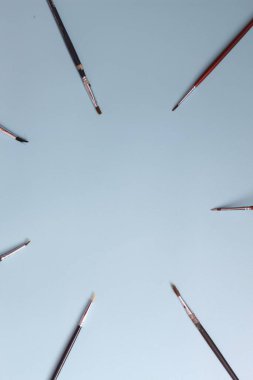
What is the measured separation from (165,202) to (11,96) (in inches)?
35.7

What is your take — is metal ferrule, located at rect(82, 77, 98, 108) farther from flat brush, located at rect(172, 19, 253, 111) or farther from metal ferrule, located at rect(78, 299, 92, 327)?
metal ferrule, located at rect(78, 299, 92, 327)

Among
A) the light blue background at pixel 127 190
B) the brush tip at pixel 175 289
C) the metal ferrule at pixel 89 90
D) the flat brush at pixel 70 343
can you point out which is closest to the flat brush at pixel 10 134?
the light blue background at pixel 127 190

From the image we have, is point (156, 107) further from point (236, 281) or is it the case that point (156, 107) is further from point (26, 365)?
point (26, 365)

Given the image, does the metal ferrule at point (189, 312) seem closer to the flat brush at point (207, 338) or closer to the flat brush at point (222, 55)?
the flat brush at point (207, 338)

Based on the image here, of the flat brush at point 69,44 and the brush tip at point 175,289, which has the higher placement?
the flat brush at point 69,44

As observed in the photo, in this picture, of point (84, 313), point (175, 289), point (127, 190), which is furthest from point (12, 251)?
point (175, 289)

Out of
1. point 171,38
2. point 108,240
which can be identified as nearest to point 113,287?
point 108,240

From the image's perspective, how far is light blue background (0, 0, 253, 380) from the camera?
1857 millimetres

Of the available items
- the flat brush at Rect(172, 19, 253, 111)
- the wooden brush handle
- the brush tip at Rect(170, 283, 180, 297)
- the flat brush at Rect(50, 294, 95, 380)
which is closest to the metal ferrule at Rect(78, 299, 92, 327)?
the flat brush at Rect(50, 294, 95, 380)

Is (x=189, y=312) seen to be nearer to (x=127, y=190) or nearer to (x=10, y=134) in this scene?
(x=127, y=190)

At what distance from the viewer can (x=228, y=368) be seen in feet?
6.11

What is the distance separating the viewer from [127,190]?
194 cm

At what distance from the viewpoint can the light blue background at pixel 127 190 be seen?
6.09 ft

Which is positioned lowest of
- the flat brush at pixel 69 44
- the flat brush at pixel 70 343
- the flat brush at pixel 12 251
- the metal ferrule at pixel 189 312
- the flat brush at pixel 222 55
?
the flat brush at pixel 70 343
